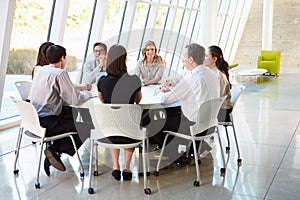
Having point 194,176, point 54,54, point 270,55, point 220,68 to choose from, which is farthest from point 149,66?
point 270,55

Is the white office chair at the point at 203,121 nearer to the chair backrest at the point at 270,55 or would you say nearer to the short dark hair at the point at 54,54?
the short dark hair at the point at 54,54

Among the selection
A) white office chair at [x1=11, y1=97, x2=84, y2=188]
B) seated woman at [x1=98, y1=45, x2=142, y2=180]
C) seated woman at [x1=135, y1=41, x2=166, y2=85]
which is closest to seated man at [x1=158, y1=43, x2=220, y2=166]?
seated woman at [x1=98, y1=45, x2=142, y2=180]

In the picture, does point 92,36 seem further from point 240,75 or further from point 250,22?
Answer: point 250,22

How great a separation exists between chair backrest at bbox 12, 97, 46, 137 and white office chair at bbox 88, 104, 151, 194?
19.6 inches

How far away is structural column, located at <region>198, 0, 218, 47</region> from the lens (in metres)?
8.73

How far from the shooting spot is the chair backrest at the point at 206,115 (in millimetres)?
3716

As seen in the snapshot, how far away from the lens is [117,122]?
3.50 metres

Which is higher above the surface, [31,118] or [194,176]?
[31,118]

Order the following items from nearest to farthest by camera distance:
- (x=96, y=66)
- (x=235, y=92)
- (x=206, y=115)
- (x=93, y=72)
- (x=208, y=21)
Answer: (x=206, y=115)
(x=235, y=92)
(x=93, y=72)
(x=96, y=66)
(x=208, y=21)

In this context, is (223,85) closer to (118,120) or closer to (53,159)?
(118,120)

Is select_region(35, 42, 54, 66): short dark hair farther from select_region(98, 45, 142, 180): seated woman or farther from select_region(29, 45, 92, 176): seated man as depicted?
select_region(98, 45, 142, 180): seated woman

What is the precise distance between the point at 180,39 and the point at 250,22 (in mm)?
7350

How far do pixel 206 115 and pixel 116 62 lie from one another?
100 cm

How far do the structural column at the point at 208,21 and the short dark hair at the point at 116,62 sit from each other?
5.31 m
